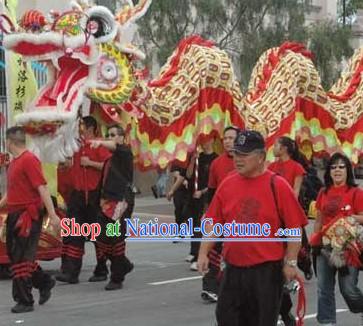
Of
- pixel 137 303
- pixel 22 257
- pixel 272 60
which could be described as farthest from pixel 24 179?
pixel 272 60

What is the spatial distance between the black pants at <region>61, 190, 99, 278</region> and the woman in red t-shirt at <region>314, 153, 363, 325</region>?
136 inches

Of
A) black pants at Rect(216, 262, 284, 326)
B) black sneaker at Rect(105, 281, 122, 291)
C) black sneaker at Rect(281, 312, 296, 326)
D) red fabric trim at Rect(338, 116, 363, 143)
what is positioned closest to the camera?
black pants at Rect(216, 262, 284, 326)

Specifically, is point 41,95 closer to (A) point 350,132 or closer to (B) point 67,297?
(B) point 67,297

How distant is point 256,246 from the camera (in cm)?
534

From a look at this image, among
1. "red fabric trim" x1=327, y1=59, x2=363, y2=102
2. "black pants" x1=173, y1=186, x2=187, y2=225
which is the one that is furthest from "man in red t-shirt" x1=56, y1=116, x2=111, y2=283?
"red fabric trim" x1=327, y1=59, x2=363, y2=102

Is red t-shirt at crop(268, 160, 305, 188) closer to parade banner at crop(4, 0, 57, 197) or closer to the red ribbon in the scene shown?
the red ribbon

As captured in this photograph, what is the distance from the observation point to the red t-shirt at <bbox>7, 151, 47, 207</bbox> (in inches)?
301

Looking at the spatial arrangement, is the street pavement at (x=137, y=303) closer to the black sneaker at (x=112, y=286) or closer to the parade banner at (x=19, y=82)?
the black sneaker at (x=112, y=286)

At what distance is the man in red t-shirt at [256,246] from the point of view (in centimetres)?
531

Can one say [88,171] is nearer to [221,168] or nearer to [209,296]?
[221,168]

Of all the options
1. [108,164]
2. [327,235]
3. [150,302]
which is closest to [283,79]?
[108,164]

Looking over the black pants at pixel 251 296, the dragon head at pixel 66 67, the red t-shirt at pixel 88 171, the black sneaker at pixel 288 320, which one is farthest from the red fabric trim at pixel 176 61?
the black pants at pixel 251 296

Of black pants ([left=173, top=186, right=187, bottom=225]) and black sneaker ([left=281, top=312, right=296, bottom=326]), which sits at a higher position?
black pants ([left=173, top=186, right=187, bottom=225])

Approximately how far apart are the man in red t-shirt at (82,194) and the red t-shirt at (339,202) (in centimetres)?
336
